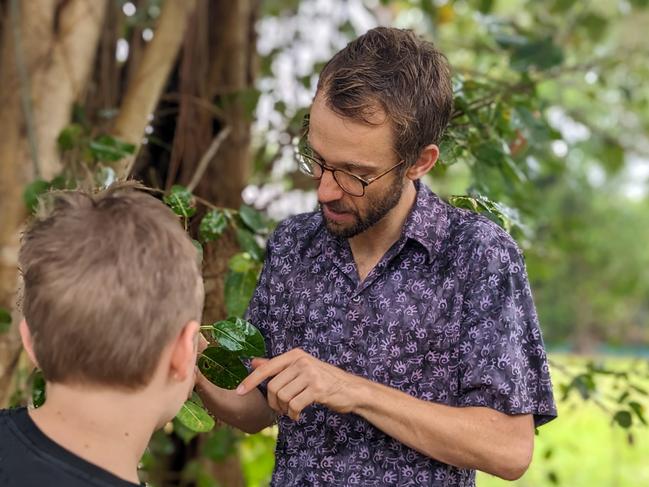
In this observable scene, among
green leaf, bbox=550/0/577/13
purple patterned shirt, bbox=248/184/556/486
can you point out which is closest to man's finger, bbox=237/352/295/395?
purple patterned shirt, bbox=248/184/556/486

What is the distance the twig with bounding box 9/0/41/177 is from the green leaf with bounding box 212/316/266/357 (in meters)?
1.34

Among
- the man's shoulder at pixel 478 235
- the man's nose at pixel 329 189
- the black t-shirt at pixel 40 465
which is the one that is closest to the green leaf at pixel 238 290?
the man's nose at pixel 329 189

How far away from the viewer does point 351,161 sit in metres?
1.90

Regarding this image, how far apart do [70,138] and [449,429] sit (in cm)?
161

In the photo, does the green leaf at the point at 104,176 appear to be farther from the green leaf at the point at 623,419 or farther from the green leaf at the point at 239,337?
the green leaf at the point at 623,419

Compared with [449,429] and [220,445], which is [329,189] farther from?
[220,445]

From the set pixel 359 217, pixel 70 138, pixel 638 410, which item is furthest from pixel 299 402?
pixel 70 138

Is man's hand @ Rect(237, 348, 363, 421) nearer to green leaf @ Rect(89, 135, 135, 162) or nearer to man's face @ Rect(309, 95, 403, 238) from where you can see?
man's face @ Rect(309, 95, 403, 238)

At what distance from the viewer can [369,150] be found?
6.28 ft

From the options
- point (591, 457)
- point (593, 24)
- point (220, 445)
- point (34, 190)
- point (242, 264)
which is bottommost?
point (591, 457)

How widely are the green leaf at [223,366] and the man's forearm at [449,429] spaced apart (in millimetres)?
244

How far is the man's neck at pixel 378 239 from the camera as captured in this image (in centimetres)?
196

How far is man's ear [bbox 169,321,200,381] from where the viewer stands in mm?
1365

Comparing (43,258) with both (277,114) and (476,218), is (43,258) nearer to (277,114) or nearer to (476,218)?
(476,218)
